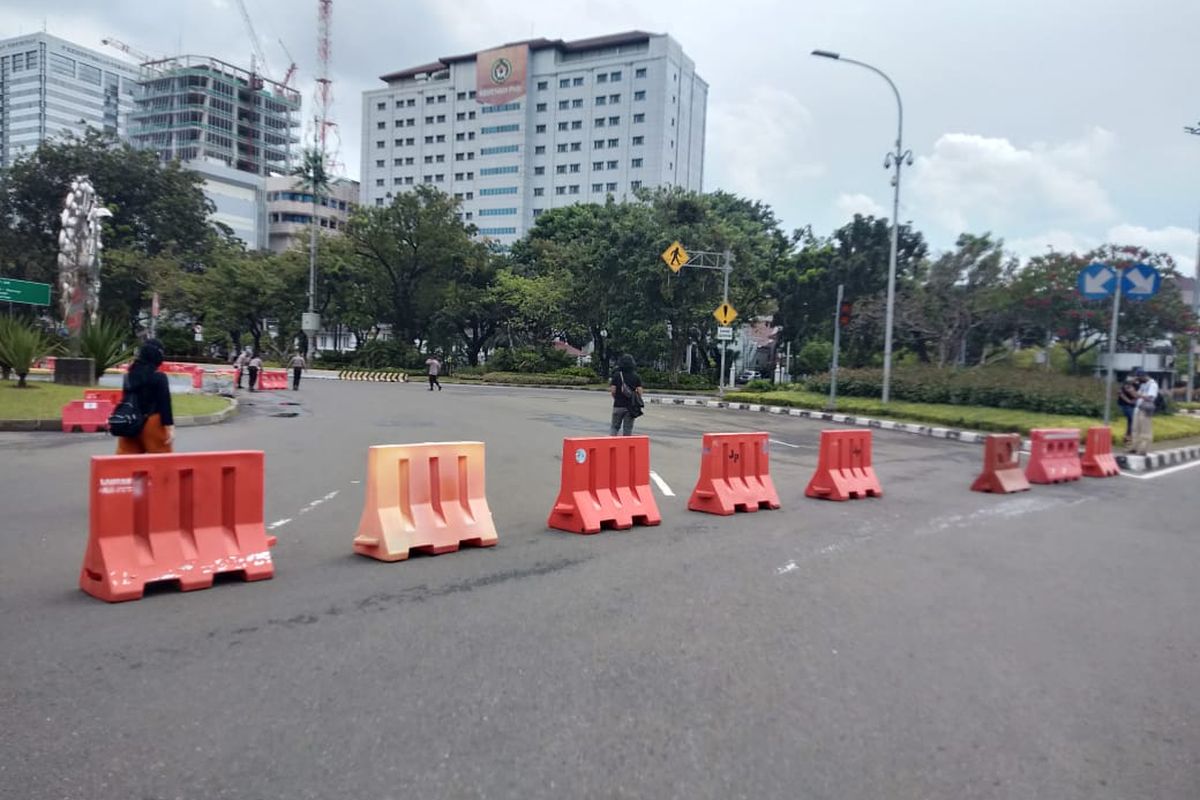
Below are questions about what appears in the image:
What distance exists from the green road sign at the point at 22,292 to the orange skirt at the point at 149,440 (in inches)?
1034

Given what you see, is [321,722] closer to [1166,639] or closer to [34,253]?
[1166,639]

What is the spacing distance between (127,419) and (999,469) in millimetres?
10951

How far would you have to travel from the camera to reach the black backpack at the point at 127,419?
699cm

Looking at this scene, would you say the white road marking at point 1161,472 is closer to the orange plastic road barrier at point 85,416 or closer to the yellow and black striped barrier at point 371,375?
the orange plastic road barrier at point 85,416

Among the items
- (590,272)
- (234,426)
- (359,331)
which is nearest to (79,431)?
(234,426)

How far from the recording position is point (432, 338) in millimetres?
53938

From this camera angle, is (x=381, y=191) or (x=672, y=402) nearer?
(x=672, y=402)

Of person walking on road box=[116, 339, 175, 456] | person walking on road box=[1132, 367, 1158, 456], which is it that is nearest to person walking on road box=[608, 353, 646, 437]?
person walking on road box=[116, 339, 175, 456]

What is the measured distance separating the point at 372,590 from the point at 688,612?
218 centimetres

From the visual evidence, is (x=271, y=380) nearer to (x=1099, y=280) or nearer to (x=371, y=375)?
(x=371, y=375)

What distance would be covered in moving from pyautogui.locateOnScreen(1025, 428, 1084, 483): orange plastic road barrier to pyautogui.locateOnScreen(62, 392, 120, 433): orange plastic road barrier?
53.1 ft

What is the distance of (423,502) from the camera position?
6809 millimetres

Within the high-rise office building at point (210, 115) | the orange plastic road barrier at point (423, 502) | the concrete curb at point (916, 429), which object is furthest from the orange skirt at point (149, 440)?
the high-rise office building at point (210, 115)

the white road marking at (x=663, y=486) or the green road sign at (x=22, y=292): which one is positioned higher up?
the green road sign at (x=22, y=292)
